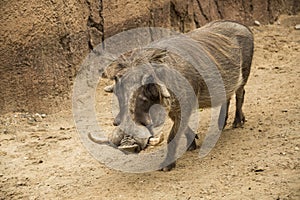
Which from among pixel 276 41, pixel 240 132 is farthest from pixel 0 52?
pixel 276 41

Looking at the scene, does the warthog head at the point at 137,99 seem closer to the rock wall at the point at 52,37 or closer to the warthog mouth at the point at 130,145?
the warthog mouth at the point at 130,145

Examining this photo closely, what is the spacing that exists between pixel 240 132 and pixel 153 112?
110 centimetres

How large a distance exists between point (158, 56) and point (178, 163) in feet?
2.71

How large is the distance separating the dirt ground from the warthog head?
0.34 m

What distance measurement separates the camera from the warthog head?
3.64 m

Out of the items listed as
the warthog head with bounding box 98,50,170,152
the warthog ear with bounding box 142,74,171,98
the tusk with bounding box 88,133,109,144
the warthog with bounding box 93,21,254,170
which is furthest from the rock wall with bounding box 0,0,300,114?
the warthog ear with bounding box 142,74,171,98

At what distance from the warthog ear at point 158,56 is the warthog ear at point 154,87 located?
0.16 metres

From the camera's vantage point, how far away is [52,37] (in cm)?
534

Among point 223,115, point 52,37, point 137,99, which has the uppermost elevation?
Answer: point 52,37

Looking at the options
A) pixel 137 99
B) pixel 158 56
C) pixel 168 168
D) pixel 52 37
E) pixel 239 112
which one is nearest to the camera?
pixel 137 99

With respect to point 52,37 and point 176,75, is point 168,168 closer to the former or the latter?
point 176,75

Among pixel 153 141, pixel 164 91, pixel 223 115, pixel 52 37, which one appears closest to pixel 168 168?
pixel 153 141

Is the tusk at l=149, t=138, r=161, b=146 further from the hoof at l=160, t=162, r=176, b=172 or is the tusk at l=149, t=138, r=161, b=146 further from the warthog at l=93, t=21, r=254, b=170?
the hoof at l=160, t=162, r=176, b=172

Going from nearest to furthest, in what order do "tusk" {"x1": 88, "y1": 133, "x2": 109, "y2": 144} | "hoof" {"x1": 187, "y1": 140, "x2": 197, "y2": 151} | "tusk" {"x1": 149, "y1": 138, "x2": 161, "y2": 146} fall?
"tusk" {"x1": 149, "y1": 138, "x2": 161, "y2": 146} < "tusk" {"x1": 88, "y1": 133, "x2": 109, "y2": 144} < "hoof" {"x1": 187, "y1": 140, "x2": 197, "y2": 151}
